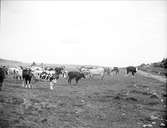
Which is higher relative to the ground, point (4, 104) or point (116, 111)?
point (4, 104)

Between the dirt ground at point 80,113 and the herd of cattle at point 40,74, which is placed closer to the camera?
the dirt ground at point 80,113

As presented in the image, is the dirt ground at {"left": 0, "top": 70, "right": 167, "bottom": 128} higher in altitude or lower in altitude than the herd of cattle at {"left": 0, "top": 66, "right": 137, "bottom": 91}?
lower

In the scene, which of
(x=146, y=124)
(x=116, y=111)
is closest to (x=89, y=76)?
(x=116, y=111)

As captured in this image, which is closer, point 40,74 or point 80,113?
point 80,113

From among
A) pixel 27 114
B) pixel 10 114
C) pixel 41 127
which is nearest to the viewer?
pixel 41 127

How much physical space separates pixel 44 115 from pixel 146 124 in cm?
547

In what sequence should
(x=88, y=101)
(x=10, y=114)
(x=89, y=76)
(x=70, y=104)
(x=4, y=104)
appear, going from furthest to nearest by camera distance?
1. (x=89, y=76)
2. (x=88, y=101)
3. (x=70, y=104)
4. (x=4, y=104)
5. (x=10, y=114)

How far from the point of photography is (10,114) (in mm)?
8602

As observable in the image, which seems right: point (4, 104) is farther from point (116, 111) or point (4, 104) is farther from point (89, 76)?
point (89, 76)

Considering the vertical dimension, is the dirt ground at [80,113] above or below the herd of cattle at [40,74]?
below

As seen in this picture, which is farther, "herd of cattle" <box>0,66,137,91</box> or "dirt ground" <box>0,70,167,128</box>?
"herd of cattle" <box>0,66,137,91</box>

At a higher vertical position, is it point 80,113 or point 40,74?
point 40,74

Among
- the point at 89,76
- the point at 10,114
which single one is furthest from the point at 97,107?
the point at 89,76

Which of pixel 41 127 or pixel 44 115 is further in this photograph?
pixel 44 115
